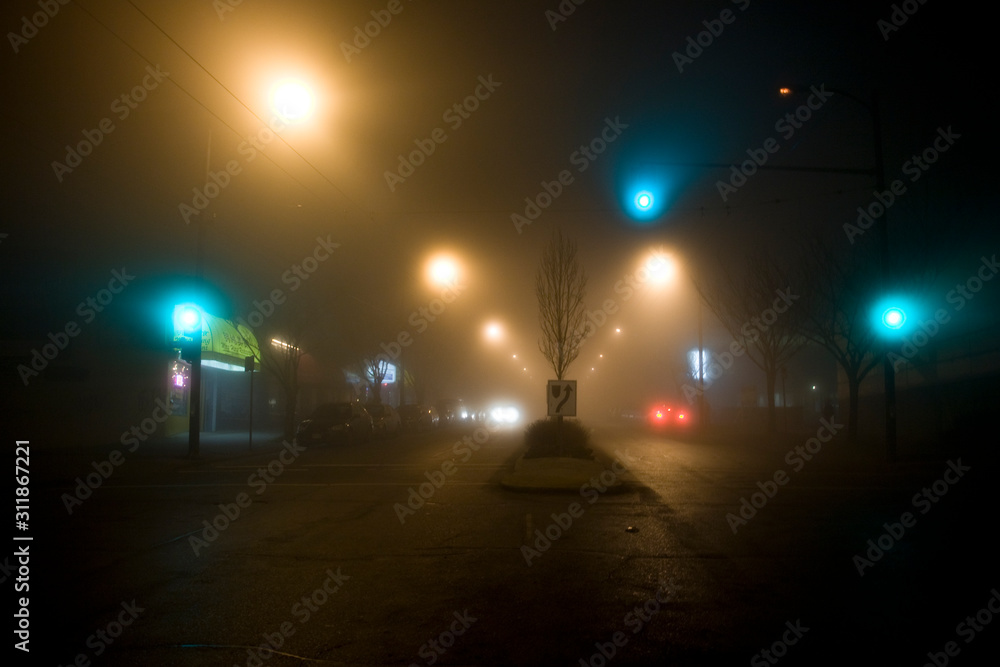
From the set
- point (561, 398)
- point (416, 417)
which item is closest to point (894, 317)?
point (561, 398)

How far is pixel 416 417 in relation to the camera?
44.7 meters

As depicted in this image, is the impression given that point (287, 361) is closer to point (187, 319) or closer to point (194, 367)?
point (187, 319)

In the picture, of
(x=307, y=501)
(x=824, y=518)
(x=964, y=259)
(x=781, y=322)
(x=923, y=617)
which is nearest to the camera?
(x=923, y=617)

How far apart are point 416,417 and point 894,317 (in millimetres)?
31502

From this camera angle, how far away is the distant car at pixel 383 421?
118 ft

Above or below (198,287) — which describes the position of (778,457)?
below

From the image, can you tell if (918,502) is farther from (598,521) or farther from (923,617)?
(923,617)

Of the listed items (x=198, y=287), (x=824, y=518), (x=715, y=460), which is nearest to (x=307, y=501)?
(x=824, y=518)

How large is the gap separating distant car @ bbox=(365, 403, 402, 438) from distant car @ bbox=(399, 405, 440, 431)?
419 cm

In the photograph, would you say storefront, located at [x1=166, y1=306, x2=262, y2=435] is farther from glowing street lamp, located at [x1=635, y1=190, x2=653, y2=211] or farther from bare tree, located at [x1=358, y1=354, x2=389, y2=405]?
glowing street lamp, located at [x1=635, y1=190, x2=653, y2=211]

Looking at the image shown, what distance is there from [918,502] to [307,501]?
10157 millimetres

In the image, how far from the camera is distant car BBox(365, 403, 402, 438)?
36.0 metres

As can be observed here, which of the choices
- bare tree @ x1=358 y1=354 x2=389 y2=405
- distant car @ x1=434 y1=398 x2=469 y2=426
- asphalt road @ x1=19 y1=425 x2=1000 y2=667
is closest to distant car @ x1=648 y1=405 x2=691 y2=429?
distant car @ x1=434 y1=398 x2=469 y2=426

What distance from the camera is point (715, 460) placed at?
22234 millimetres
